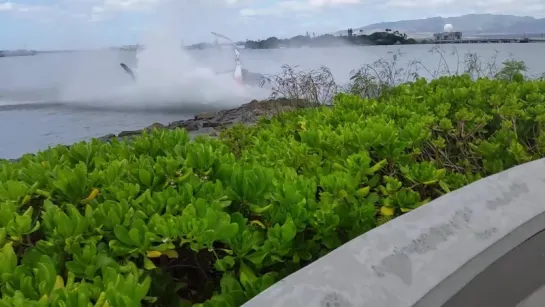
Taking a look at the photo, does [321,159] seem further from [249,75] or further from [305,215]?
[249,75]

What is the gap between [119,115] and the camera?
24.0 meters

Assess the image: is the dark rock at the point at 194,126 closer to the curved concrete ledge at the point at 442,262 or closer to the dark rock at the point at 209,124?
the dark rock at the point at 209,124

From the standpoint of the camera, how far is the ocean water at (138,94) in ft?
61.3

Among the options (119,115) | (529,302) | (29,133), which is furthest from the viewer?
(119,115)

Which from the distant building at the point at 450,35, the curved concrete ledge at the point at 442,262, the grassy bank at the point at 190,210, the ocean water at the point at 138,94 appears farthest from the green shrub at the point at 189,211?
the distant building at the point at 450,35

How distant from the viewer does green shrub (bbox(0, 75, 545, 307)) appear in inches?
69.0

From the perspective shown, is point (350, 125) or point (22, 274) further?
point (350, 125)

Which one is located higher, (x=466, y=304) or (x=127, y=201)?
(x=127, y=201)

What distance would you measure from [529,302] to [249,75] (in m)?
27.3

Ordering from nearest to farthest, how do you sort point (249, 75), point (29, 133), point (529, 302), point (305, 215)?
1. point (529, 302)
2. point (305, 215)
3. point (29, 133)
4. point (249, 75)

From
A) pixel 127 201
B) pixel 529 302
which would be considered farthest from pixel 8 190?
pixel 529 302

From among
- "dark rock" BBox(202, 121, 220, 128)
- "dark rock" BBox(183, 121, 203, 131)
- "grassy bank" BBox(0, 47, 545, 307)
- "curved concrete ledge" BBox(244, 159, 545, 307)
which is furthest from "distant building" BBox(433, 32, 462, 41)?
"curved concrete ledge" BBox(244, 159, 545, 307)

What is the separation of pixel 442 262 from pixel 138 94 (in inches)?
1139

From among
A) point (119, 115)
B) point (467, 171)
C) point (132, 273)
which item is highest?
point (132, 273)
